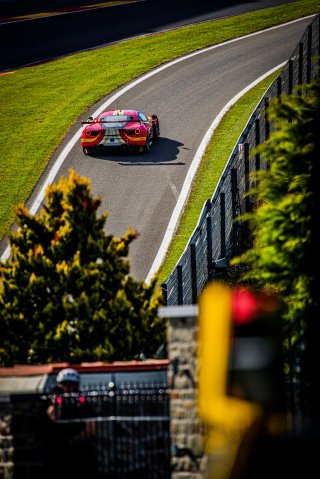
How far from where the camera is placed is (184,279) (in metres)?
19.1

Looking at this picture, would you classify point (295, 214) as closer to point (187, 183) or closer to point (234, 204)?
point (234, 204)

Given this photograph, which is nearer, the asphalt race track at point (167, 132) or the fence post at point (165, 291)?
the fence post at point (165, 291)

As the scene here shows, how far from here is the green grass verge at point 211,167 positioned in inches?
994

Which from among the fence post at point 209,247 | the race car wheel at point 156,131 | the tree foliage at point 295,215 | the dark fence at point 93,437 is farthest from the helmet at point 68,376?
the race car wheel at point 156,131

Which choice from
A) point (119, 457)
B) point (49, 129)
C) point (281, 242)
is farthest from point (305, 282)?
point (49, 129)

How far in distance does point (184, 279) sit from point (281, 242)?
5.82m

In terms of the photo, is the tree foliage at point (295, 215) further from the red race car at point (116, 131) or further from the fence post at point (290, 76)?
the red race car at point (116, 131)

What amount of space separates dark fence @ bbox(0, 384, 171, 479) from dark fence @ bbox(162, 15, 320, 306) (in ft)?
19.6

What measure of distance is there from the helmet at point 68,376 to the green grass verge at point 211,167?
33.4ft

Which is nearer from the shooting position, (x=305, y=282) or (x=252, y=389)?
(x=252, y=389)

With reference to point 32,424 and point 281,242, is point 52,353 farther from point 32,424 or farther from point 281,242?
point 281,242

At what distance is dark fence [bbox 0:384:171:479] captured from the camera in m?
11.9

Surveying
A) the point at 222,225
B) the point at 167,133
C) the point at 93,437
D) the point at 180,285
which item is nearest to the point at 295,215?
the point at 93,437

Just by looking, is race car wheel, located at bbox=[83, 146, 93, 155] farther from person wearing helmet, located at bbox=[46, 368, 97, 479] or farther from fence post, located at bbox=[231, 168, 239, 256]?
person wearing helmet, located at bbox=[46, 368, 97, 479]
